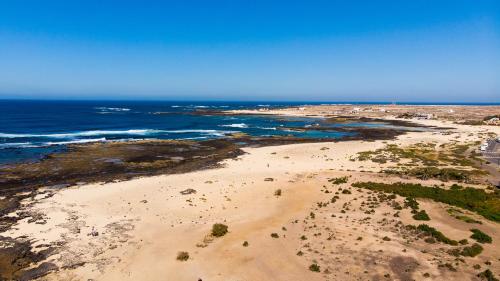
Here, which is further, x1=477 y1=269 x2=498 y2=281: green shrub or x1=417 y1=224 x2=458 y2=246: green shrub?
x1=417 y1=224 x2=458 y2=246: green shrub

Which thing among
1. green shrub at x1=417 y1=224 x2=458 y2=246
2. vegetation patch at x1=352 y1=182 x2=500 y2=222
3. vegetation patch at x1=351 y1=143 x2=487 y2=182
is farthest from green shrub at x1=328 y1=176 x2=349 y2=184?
green shrub at x1=417 y1=224 x2=458 y2=246

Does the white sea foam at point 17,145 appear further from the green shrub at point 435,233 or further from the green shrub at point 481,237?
the green shrub at point 481,237

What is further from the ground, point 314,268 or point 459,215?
point 459,215

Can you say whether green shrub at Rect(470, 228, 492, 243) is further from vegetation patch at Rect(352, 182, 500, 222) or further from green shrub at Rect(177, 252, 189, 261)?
green shrub at Rect(177, 252, 189, 261)

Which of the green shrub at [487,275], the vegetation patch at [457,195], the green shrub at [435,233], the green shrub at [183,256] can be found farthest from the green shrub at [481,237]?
the green shrub at [183,256]

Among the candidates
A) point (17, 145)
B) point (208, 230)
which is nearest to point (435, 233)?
point (208, 230)

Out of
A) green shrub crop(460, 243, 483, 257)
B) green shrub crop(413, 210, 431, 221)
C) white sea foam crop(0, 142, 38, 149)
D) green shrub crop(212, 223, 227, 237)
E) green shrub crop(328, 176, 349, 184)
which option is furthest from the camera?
white sea foam crop(0, 142, 38, 149)

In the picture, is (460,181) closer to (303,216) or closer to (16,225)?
(303,216)

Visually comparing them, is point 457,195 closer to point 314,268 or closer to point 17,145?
point 314,268

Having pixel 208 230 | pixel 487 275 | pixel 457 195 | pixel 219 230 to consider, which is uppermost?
pixel 457 195
